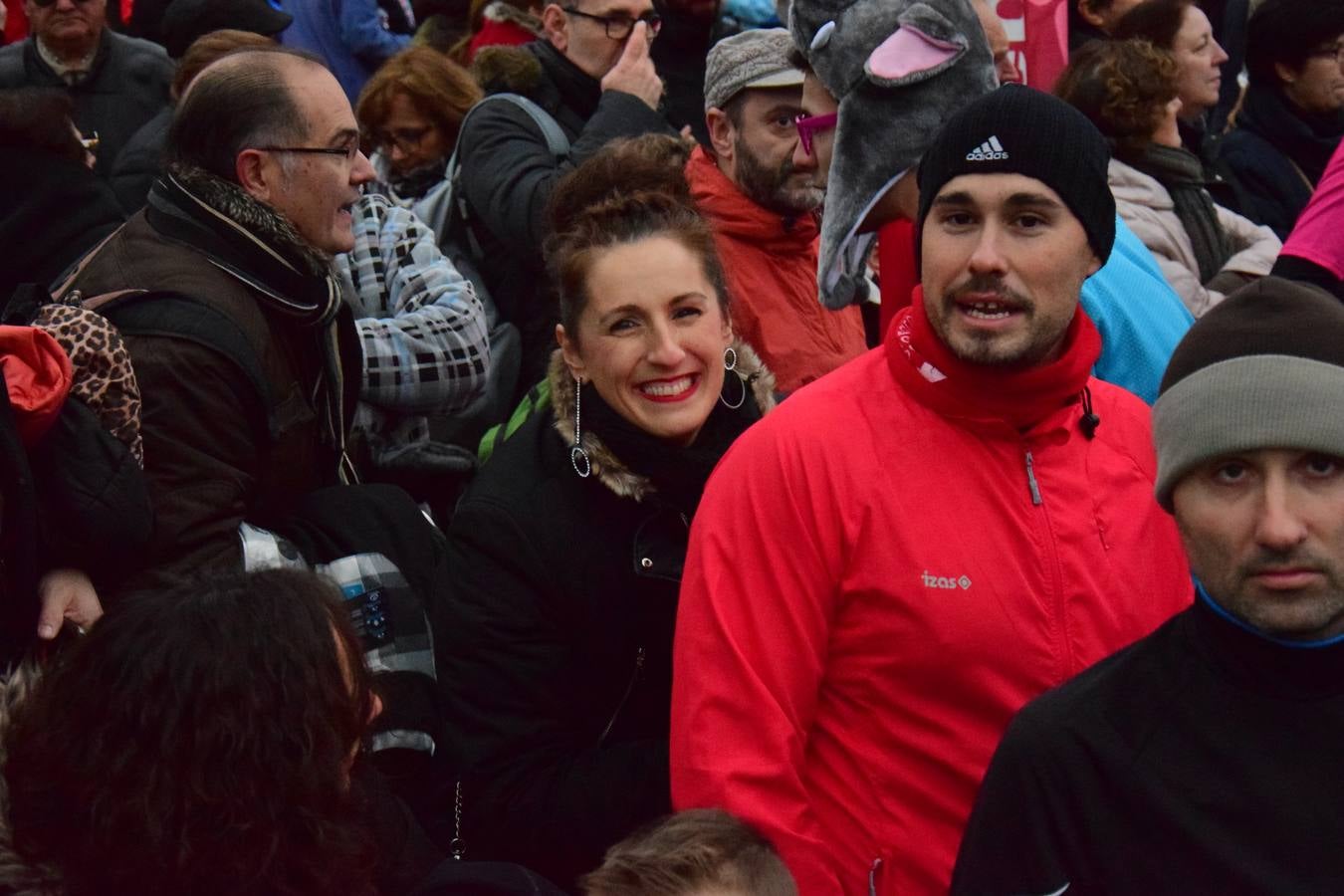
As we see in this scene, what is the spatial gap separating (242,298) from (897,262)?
1366 millimetres

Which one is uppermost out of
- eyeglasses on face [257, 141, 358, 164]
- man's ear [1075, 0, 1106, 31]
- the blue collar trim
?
man's ear [1075, 0, 1106, 31]

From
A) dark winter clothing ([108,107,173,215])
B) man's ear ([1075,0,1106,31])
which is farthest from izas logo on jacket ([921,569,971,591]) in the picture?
man's ear ([1075,0,1106,31])

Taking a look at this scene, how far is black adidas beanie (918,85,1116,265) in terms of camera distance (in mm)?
2896

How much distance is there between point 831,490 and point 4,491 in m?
1.34

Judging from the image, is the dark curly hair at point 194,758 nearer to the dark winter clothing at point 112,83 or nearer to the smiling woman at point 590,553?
the smiling woman at point 590,553

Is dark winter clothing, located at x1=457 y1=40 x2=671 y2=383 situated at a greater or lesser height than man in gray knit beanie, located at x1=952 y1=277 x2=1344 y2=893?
greater

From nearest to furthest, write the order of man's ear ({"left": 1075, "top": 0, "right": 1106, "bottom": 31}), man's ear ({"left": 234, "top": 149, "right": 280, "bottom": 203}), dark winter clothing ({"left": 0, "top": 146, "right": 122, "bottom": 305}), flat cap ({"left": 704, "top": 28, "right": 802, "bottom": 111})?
man's ear ({"left": 234, "top": 149, "right": 280, "bottom": 203}) < dark winter clothing ({"left": 0, "top": 146, "right": 122, "bottom": 305}) < flat cap ({"left": 704, "top": 28, "right": 802, "bottom": 111}) < man's ear ({"left": 1075, "top": 0, "right": 1106, "bottom": 31})

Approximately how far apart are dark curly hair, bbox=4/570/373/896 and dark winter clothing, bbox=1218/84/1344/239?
5.22 m

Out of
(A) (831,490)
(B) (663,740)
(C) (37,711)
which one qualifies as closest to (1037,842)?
(A) (831,490)

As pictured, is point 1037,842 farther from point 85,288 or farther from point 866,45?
point 85,288

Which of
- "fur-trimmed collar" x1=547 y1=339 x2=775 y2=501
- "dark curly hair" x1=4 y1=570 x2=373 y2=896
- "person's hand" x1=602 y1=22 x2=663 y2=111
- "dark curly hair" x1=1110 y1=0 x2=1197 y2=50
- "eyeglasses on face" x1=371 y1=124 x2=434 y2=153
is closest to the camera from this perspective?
"dark curly hair" x1=4 y1=570 x2=373 y2=896

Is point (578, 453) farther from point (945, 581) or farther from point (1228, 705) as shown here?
point (1228, 705)

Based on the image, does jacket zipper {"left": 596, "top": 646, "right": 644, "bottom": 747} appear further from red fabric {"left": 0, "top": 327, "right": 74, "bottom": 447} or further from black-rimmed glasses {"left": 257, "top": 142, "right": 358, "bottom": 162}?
black-rimmed glasses {"left": 257, "top": 142, "right": 358, "bottom": 162}

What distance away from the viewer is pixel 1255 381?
7.82 feet
